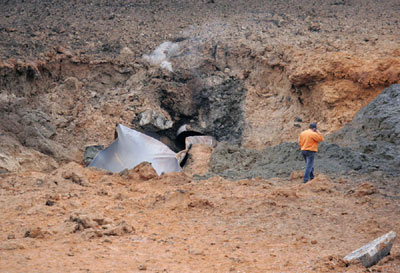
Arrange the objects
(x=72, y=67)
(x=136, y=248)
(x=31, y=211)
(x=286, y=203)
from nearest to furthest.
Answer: (x=136, y=248), (x=31, y=211), (x=286, y=203), (x=72, y=67)

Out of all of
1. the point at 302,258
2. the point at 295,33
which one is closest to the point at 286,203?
the point at 302,258

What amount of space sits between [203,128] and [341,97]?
150 inches

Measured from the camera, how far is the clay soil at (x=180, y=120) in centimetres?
471

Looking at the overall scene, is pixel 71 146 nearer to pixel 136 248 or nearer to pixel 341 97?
pixel 341 97

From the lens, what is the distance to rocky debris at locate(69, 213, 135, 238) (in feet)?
16.4

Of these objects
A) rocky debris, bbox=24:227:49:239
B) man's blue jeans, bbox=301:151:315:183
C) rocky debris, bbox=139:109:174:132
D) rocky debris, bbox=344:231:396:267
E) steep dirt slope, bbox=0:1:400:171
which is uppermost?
steep dirt slope, bbox=0:1:400:171

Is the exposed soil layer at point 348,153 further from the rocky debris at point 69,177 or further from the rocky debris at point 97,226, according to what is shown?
the rocky debris at point 97,226

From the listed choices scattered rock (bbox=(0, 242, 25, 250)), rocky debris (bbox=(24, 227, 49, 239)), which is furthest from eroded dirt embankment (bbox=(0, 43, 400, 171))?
scattered rock (bbox=(0, 242, 25, 250))

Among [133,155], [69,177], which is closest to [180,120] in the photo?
[133,155]

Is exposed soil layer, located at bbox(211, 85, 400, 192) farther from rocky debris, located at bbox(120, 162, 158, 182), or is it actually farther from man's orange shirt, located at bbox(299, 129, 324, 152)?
rocky debris, located at bbox(120, 162, 158, 182)

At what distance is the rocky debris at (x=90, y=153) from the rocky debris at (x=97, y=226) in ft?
19.1

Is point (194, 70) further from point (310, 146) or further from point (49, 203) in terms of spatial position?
point (49, 203)

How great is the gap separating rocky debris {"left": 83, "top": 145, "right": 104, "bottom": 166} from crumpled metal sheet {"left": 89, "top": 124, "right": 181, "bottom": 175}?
3.14ft

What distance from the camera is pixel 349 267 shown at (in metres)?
3.87
